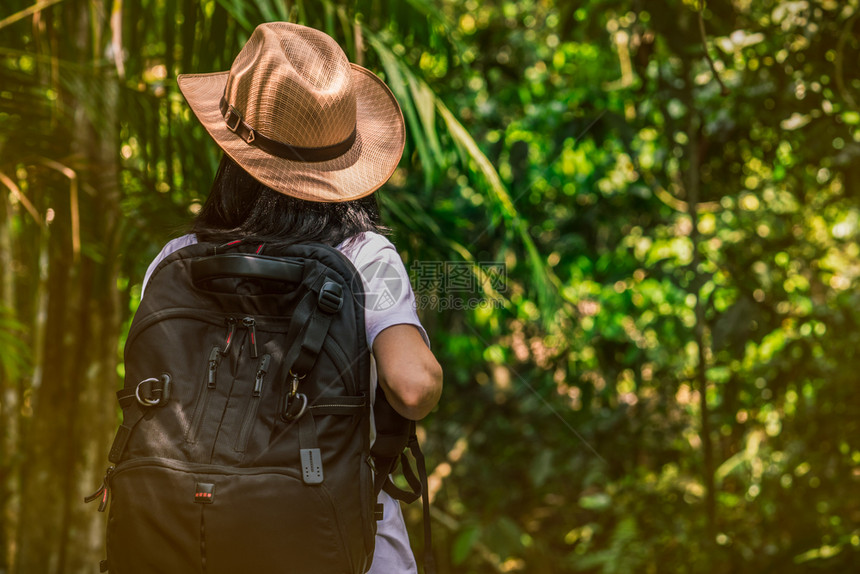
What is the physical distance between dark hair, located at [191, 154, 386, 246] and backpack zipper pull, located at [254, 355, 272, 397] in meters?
0.18

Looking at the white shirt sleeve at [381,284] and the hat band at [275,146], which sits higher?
the hat band at [275,146]

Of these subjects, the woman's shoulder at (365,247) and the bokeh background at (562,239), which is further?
the bokeh background at (562,239)

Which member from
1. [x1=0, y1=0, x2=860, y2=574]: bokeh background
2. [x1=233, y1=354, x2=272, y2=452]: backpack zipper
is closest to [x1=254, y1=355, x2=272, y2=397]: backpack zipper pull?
[x1=233, y1=354, x2=272, y2=452]: backpack zipper

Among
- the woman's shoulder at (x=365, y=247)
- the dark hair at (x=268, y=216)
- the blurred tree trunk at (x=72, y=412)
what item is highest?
the dark hair at (x=268, y=216)

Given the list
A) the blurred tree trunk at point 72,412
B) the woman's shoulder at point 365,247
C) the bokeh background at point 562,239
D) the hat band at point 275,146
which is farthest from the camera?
the blurred tree trunk at point 72,412

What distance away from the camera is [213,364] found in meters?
0.95

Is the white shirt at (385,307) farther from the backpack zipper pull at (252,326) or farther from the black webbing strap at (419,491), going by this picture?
the backpack zipper pull at (252,326)

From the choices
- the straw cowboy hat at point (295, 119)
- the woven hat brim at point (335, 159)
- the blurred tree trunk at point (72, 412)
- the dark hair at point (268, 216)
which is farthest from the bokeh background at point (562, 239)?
the dark hair at point (268, 216)

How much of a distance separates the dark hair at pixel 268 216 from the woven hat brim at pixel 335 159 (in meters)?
0.03

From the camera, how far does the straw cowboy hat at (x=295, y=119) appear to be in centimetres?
111

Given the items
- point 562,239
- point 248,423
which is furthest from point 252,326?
point 562,239

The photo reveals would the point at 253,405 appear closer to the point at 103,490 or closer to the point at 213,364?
the point at 213,364

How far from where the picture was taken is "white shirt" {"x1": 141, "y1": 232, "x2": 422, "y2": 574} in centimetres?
97

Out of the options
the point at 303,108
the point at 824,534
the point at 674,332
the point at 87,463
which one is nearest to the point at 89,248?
the point at 87,463
